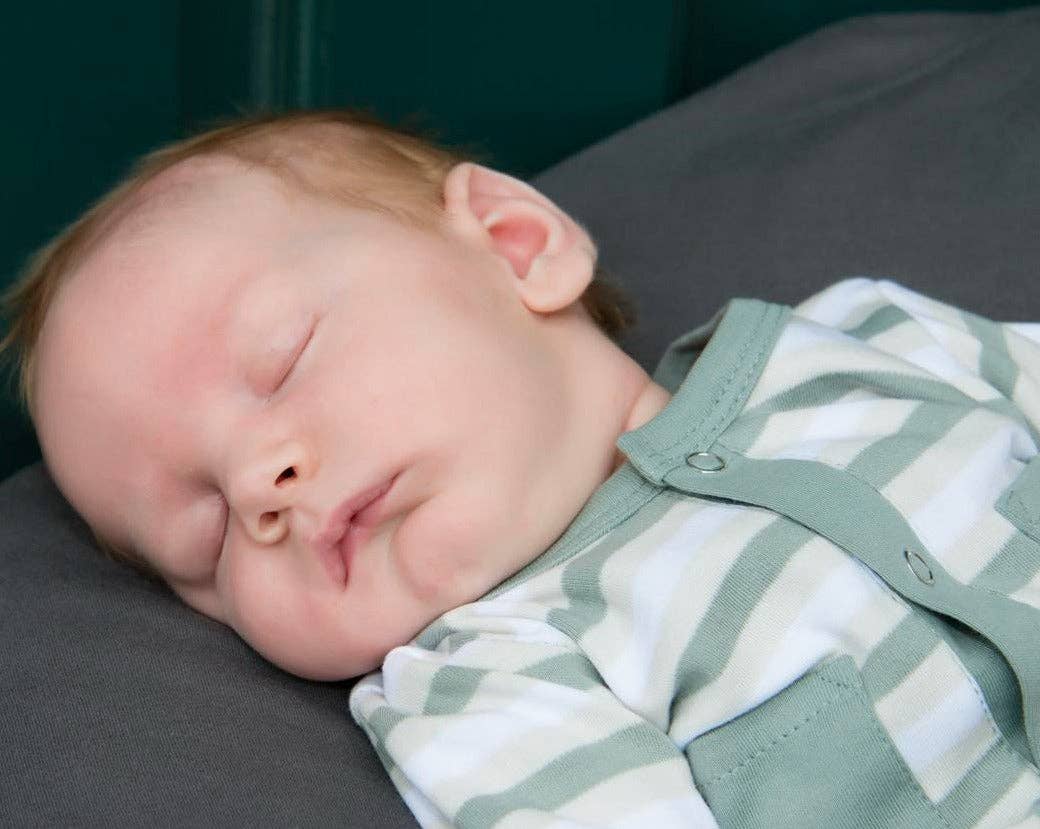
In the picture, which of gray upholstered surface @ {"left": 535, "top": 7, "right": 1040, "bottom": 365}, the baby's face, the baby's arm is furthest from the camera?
gray upholstered surface @ {"left": 535, "top": 7, "right": 1040, "bottom": 365}

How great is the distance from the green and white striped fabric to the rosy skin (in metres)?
0.04

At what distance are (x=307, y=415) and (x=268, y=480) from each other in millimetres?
48

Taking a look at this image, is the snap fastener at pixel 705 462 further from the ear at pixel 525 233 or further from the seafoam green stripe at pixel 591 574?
the ear at pixel 525 233

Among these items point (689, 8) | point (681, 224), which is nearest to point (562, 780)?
point (681, 224)

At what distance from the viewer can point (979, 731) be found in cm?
87

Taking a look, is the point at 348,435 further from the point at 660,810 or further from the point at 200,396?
the point at 660,810

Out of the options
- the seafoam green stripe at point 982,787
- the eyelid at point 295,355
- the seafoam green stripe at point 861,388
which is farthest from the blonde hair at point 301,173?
the seafoam green stripe at point 982,787

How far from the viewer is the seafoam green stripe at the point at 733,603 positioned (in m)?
0.86

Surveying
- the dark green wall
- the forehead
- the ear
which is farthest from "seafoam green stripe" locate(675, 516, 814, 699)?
the dark green wall

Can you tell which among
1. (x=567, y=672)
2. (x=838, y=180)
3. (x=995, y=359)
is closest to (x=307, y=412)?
(x=567, y=672)

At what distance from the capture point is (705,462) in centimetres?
94

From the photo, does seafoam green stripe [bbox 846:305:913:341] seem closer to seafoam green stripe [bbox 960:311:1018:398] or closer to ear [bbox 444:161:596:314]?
seafoam green stripe [bbox 960:311:1018:398]

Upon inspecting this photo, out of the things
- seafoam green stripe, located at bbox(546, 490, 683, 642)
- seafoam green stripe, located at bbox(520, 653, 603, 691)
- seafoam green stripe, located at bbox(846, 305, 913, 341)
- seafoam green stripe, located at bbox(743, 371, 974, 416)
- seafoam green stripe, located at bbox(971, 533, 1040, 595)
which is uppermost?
seafoam green stripe, located at bbox(743, 371, 974, 416)

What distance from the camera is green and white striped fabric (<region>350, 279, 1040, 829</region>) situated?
2.71 feet
